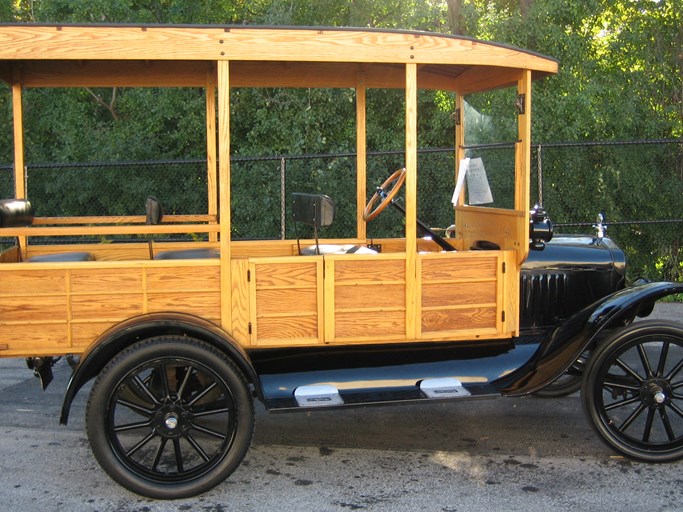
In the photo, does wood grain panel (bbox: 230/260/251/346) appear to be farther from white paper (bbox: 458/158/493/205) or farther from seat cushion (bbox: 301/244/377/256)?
white paper (bbox: 458/158/493/205)

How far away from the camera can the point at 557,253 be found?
4723 millimetres

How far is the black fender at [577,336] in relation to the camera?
409cm

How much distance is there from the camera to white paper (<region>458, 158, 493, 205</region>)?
4.88 metres

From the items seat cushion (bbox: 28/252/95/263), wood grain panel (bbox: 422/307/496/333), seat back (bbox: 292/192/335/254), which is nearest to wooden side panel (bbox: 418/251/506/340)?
wood grain panel (bbox: 422/307/496/333)

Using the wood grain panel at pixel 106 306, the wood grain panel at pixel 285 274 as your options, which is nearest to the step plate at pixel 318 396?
the wood grain panel at pixel 285 274

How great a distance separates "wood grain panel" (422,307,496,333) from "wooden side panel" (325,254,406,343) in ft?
0.45

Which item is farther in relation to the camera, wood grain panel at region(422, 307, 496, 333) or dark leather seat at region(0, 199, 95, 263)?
dark leather seat at region(0, 199, 95, 263)

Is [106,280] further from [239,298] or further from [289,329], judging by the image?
[289,329]

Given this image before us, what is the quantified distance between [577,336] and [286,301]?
1512 mm

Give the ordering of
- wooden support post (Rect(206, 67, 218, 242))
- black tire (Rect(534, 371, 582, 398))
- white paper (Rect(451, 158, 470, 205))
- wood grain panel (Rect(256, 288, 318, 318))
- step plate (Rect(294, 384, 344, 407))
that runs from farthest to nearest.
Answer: black tire (Rect(534, 371, 582, 398)) → white paper (Rect(451, 158, 470, 205)) → wooden support post (Rect(206, 67, 218, 242)) → wood grain panel (Rect(256, 288, 318, 318)) → step plate (Rect(294, 384, 344, 407))

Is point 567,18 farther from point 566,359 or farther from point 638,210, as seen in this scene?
point 566,359

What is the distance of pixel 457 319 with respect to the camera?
4188mm

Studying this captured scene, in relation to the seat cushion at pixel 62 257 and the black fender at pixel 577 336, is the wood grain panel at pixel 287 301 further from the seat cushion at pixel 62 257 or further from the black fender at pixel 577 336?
the seat cushion at pixel 62 257

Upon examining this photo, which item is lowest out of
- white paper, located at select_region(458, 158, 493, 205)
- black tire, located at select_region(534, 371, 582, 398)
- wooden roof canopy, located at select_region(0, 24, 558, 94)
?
black tire, located at select_region(534, 371, 582, 398)
